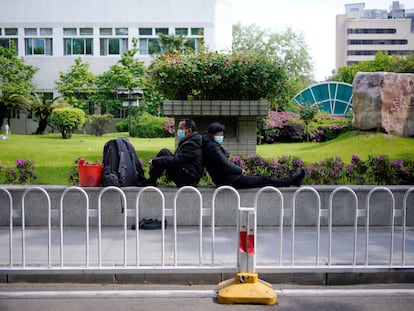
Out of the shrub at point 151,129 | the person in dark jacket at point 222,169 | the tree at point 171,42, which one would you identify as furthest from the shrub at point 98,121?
the person in dark jacket at point 222,169

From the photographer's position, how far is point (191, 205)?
8258 millimetres

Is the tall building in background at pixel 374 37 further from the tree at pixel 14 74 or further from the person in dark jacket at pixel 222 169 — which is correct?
the person in dark jacket at pixel 222 169

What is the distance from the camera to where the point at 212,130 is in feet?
26.6

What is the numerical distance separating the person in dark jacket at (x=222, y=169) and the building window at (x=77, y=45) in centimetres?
3454

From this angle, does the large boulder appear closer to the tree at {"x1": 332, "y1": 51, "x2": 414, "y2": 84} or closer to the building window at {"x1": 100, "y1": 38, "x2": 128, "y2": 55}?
the building window at {"x1": 100, "y1": 38, "x2": 128, "y2": 55}

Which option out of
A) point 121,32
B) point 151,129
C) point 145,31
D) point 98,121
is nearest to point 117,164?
point 151,129

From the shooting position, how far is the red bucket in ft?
26.6

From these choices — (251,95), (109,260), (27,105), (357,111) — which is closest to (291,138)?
(357,111)

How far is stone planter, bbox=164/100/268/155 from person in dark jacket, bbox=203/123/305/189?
3.85 metres

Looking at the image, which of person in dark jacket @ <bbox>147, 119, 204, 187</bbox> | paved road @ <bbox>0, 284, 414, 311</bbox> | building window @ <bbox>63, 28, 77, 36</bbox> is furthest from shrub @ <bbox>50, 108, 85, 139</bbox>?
building window @ <bbox>63, 28, 77, 36</bbox>

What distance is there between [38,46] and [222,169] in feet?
118

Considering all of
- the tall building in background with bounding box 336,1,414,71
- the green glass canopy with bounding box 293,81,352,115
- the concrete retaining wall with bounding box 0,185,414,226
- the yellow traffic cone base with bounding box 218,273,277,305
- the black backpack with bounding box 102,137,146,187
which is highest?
the tall building in background with bounding box 336,1,414,71

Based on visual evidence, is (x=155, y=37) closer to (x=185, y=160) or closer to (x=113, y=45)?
(x=113, y=45)

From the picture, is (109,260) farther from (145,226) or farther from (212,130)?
(212,130)
